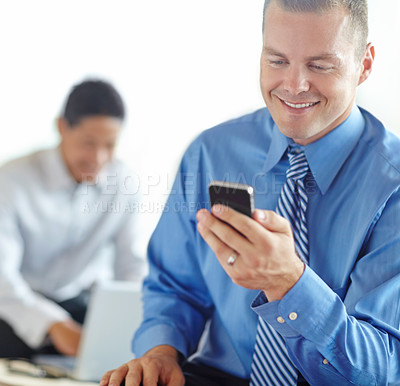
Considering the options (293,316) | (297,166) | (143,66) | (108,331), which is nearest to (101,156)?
(108,331)

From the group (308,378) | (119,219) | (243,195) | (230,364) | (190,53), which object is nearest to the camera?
(243,195)

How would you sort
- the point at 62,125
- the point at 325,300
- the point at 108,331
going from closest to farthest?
the point at 325,300 → the point at 108,331 → the point at 62,125

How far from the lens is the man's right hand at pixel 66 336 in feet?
6.75

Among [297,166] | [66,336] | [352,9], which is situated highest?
[352,9]

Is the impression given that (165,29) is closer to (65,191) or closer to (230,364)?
(65,191)

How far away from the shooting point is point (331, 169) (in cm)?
119

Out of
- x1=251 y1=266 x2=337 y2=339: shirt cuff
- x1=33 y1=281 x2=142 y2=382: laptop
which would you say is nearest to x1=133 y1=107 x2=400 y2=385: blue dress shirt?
x1=251 y1=266 x2=337 y2=339: shirt cuff

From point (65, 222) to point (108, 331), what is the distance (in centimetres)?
74

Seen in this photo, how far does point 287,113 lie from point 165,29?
6.64ft

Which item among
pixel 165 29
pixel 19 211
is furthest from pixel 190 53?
pixel 19 211


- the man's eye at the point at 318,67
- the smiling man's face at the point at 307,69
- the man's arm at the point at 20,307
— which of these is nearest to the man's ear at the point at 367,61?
the smiling man's face at the point at 307,69

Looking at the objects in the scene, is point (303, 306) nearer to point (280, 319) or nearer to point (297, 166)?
point (280, 319)

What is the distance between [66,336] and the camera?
2068 millimetres

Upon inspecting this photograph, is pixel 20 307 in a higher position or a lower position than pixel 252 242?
lower
